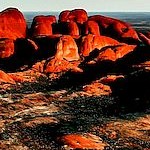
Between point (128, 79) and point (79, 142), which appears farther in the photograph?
point (128, 79)

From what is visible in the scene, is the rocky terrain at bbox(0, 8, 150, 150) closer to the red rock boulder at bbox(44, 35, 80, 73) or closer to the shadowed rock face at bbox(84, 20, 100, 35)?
the red rock boulder at bbox(44, 35, 80, 73)

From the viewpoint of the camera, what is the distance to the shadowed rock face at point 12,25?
8768cm

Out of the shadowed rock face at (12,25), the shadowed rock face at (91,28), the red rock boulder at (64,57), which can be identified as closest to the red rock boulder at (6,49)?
the shadowed rock face at (12,25)

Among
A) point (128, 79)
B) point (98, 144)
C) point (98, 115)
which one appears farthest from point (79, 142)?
A: point (128, 79)

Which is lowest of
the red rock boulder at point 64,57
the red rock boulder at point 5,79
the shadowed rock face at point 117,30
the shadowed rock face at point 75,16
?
the red rock boulder at point 5,79

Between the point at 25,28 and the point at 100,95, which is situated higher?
the point at 25,28

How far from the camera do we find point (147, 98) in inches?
2287

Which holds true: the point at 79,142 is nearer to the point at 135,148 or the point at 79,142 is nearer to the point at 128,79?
the point at 135,148

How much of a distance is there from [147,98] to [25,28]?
44873 millimetres

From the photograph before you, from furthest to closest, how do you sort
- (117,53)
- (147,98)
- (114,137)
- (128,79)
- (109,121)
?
(117,53) < (128,79) < (147,98) < (109,121) < (114,137)

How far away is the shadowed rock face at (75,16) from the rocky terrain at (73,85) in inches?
10.6

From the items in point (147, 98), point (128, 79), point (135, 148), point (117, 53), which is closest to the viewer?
point (135, 148)

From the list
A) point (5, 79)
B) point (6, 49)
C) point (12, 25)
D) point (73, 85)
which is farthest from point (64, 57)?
point (12, 25)

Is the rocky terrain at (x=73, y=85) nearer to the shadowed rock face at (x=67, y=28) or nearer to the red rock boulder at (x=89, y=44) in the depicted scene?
the red rock boulder at (x=89, y=44)
